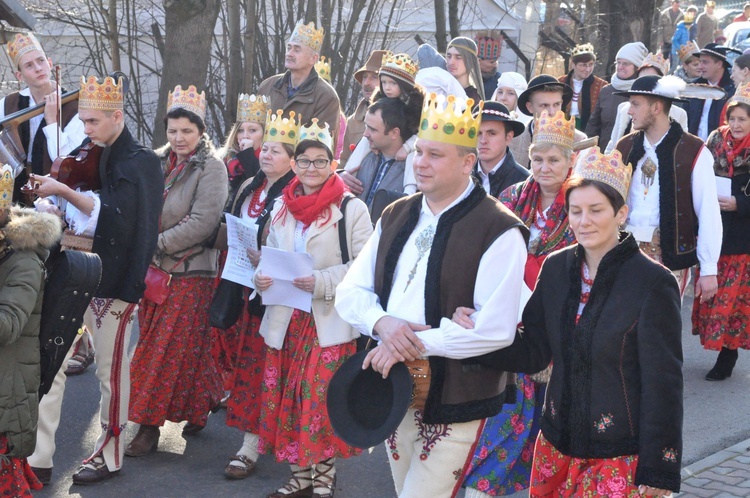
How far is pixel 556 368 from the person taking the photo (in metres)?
4.00

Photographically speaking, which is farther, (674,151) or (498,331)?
(674,151)

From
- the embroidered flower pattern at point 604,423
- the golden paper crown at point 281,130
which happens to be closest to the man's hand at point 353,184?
the golden paper crown at point 281,130

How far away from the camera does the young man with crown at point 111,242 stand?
5.66 m

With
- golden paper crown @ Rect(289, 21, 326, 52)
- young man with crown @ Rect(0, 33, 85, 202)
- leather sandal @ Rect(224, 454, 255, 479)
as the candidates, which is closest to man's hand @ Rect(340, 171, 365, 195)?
young man with crown @ Rect(0, 33, 85, 202)

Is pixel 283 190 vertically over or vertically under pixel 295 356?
over

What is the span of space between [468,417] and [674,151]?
3.29 m

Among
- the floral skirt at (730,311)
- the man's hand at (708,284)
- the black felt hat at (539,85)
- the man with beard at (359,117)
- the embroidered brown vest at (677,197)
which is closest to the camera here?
the embroidered brown vest at (677,197)

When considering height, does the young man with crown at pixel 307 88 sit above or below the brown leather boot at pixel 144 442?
above

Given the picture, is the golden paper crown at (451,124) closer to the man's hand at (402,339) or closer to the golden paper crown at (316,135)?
the man's hand at (402,339)

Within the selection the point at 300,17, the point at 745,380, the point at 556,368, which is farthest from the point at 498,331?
the point at 300,17

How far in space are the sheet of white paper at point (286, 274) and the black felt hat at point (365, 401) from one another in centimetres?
165

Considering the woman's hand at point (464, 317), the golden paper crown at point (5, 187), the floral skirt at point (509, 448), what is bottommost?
the floral skirt at point (509, 448)

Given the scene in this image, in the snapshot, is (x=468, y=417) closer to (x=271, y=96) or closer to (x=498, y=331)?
(x=498, y=331)

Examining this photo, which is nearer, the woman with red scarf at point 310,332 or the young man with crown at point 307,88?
the woman with red scarf at point 310,332
